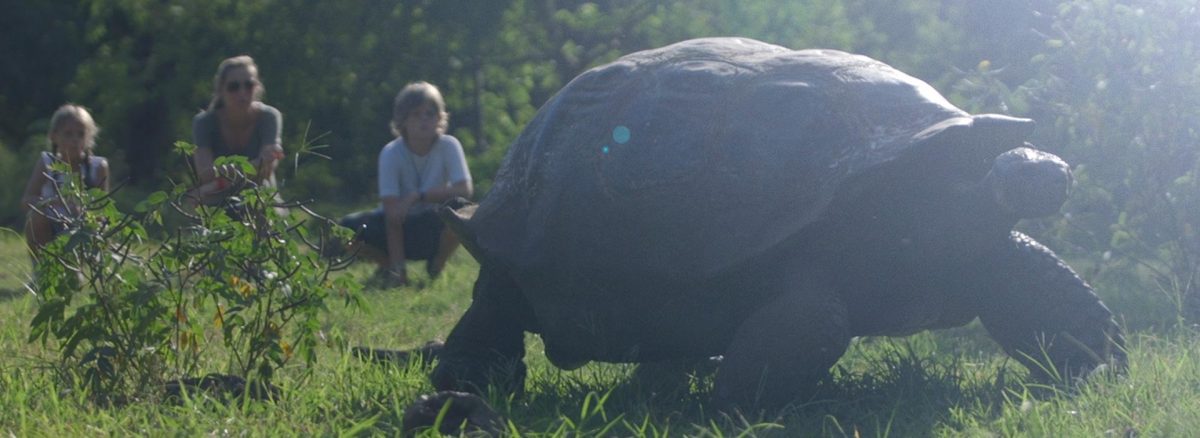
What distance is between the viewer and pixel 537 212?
3719 mm

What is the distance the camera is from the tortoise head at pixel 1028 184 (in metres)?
3.25

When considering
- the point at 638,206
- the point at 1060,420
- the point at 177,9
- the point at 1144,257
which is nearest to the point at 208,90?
the point at 177,9

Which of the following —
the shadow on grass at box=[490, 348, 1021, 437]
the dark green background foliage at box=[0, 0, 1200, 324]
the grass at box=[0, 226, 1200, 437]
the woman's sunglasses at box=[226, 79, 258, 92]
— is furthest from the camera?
the dark green background foliage at box=[0, 0, 1200, 324]

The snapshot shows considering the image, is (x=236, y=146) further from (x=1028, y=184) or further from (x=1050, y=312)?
(x=1028, y=184)

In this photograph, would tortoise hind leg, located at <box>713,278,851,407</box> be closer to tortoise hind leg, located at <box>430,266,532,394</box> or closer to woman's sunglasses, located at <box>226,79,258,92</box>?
tortoise hind leg, located at <box>430,266,532,394</box>

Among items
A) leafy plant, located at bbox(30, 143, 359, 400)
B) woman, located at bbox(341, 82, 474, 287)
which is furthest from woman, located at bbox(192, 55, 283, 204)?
leafy plant, located at bbox(30, 143, 359, 400)

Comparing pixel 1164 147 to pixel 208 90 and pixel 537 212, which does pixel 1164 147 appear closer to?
pixel 537 212

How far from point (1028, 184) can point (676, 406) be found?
99 cm

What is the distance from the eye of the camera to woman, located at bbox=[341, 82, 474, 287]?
23.0 feet

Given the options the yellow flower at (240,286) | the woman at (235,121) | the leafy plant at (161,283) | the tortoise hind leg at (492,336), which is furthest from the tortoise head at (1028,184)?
the woman at (235,121)

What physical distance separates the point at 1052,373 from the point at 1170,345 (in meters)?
0.75

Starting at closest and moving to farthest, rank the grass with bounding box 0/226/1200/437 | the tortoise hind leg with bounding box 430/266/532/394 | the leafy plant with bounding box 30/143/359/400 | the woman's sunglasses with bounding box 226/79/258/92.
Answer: the grass with bounding box 0/226/1200/437
the leafy plant with bounding box 30/143/359/400
the tortoise hind leg with bounding box 430/266/532/394
the woman's sunglasses with bounding box 226/79/258/92

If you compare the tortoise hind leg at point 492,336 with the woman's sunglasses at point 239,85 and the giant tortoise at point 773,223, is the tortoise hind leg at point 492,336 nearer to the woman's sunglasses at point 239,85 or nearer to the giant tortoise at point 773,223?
the giant tortoise at point 773,223

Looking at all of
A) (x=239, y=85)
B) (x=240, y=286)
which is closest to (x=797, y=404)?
(x=240, y=286)
